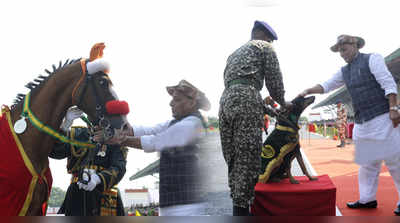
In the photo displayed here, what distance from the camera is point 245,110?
1.82 meters

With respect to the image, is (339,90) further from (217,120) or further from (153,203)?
(153,203)

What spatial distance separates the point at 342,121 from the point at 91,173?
167cm

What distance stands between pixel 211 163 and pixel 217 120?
0.28 metres

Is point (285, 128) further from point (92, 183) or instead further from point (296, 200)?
point (92, 183)

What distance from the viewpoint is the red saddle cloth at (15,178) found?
1722 millimetres

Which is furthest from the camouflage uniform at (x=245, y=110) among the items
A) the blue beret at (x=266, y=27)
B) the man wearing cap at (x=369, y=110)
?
the man wearing cap at (x=369, y=110)

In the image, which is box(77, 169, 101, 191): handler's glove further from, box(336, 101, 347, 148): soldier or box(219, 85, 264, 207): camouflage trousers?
box(336, 101, 347, 148): soldier

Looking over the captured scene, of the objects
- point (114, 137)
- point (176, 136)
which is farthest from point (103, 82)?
point (176, 136)

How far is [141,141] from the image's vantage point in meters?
1.97

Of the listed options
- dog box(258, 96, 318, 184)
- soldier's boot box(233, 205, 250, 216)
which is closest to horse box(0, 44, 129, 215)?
soldier's boot box(233, 205, 250, 216)

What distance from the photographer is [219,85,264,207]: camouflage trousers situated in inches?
71.3

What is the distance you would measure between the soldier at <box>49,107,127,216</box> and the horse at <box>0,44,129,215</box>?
6.4 inches

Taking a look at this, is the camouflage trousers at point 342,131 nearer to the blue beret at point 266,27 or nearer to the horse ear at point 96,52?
the blue beret at point 266,27

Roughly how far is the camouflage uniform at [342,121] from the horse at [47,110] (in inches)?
57.9
